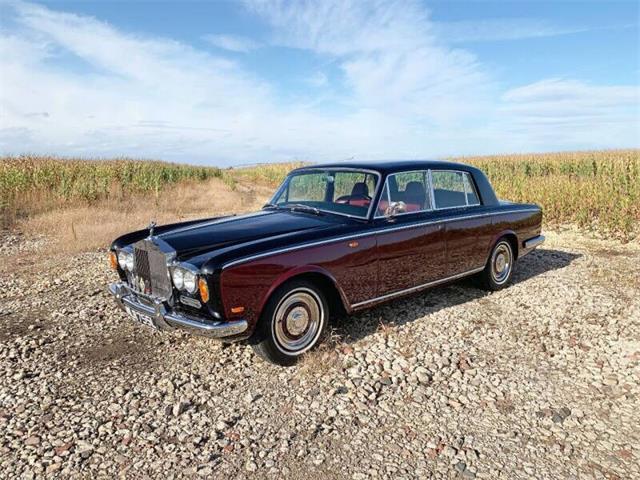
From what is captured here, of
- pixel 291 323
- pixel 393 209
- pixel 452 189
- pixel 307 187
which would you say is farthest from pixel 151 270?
pixel 452 189

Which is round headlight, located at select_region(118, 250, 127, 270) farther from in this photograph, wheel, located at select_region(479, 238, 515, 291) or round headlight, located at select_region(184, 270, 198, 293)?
wheel, located at select_region(479, 238, 515, 291)

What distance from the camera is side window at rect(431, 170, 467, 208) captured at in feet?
17.6

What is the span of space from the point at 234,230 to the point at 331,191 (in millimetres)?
1226

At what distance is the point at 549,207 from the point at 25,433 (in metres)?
11.4

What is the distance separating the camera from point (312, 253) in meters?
3.97

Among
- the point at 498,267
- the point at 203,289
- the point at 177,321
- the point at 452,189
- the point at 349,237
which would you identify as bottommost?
the point at 498,267

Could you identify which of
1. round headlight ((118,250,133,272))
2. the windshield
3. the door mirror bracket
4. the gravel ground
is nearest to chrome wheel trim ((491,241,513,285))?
the gravel ground

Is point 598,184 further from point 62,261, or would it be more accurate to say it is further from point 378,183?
point 62,261

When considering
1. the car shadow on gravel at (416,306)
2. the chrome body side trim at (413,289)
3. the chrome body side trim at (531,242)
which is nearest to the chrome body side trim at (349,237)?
the chrome body side trim at (413,289)

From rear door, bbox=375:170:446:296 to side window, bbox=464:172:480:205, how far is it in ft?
2.75

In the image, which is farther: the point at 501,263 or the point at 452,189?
the point at 501,263

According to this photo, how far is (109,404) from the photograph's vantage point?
11.2 feet

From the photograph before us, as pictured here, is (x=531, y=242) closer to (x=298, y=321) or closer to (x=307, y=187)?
(x=307, y=187)

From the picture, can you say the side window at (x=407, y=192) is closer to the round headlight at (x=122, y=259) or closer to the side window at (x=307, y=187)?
the side window at (x=307, y=187)
